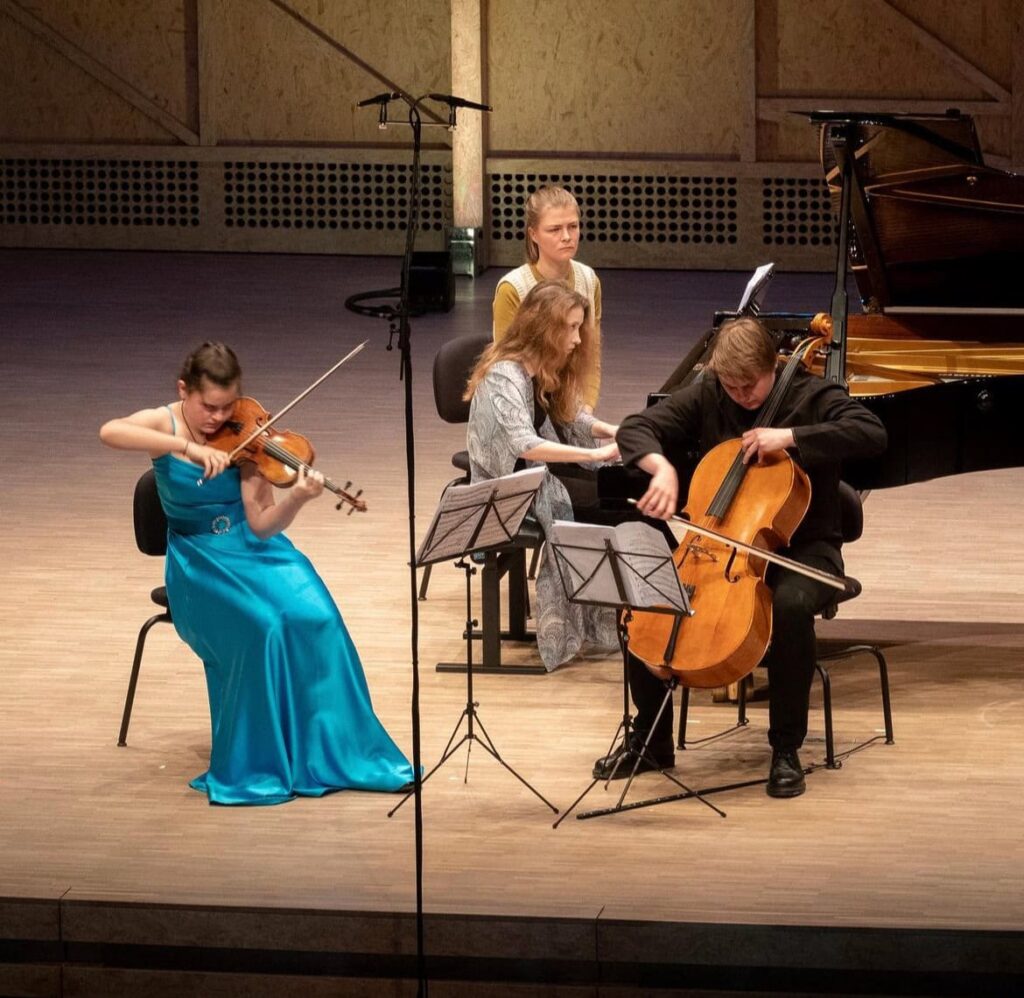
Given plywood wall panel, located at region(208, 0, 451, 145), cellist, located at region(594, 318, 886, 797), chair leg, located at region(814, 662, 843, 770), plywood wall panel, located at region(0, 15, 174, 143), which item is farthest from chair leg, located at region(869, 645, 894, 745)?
plywood wall panel, located at region(0, 15, 174, 143)

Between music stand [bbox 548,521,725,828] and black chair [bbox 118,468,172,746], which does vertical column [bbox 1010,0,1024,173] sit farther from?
music stand [bbox 548,521,725,828]

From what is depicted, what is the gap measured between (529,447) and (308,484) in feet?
3.34

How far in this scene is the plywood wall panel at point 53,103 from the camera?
44.5ft

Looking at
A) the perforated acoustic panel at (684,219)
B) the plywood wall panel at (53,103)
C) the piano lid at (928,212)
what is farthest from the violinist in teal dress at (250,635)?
the plywood wall panel at (53,103)

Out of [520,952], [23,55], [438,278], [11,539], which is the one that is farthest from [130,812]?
[23,55]

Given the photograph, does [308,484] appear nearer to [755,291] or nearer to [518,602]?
[518,602]

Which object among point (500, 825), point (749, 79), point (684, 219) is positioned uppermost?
point (749, 79)

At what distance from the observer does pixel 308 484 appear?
4.43m

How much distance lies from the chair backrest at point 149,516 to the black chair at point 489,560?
0.77 metres

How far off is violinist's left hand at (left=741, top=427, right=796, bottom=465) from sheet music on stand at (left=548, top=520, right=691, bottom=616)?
1.60ft

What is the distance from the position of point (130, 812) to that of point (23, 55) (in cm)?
1024

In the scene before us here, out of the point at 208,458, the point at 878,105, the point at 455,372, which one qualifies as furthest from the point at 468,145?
the point at 208,458

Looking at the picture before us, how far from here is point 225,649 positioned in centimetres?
459

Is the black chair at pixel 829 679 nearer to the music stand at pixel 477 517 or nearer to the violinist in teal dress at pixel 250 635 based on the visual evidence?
the music stand at pixel 477 517
